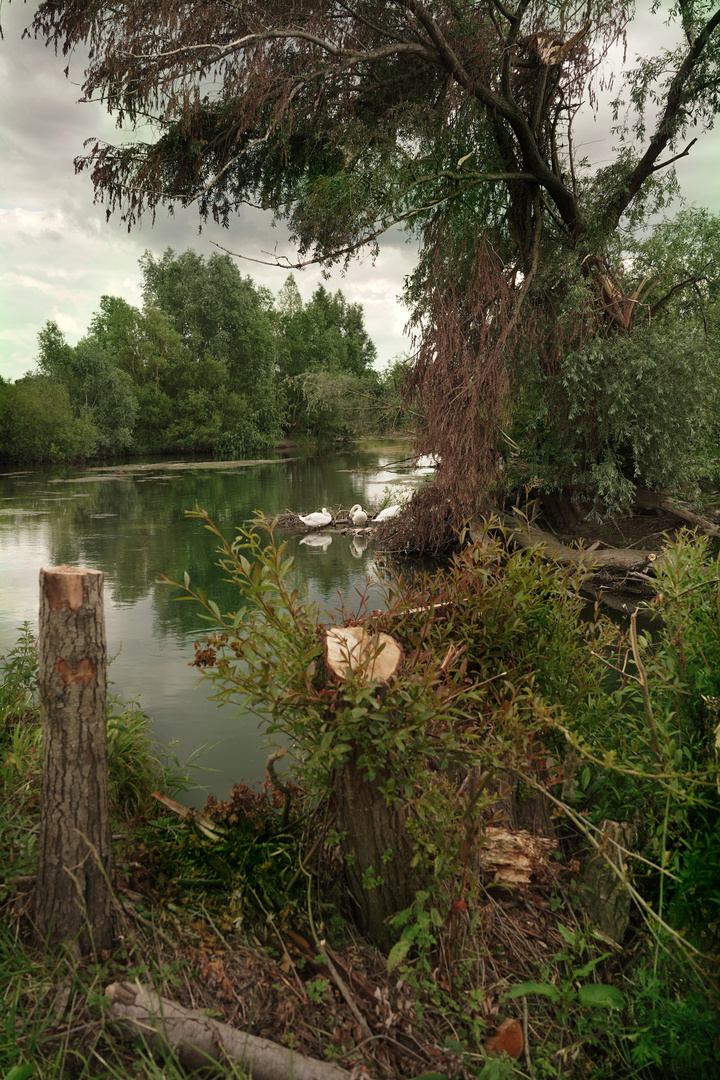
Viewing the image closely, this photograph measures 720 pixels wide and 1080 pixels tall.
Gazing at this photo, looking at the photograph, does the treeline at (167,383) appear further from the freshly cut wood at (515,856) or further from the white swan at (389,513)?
the freshly cut wood at (515,856)

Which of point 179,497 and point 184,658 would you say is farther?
point 179,497

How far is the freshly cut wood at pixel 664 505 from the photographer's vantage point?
11.1 m

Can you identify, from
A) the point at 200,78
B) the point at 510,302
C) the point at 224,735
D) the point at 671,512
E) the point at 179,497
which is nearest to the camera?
the point at 224,735

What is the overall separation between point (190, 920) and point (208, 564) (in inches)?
366

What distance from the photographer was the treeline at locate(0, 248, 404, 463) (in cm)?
3669

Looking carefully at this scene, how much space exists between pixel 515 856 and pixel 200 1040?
1.30 m

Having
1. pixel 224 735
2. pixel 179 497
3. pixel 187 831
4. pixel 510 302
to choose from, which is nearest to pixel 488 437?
pixel 510 302

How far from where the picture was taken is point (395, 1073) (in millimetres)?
2035

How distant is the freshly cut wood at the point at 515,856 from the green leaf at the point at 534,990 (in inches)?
14.3

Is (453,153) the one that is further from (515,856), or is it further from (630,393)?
(515,856)

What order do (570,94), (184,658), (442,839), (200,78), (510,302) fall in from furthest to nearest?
(570,94) < (510,302) < (200,78) < (184,658) < (442,839)

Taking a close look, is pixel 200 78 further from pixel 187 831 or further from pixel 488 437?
pixel 187 831

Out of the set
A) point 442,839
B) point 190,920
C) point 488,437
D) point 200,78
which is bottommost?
point 190,920

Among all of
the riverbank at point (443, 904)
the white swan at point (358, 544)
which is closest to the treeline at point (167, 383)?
the white swan at point (358, 544)
